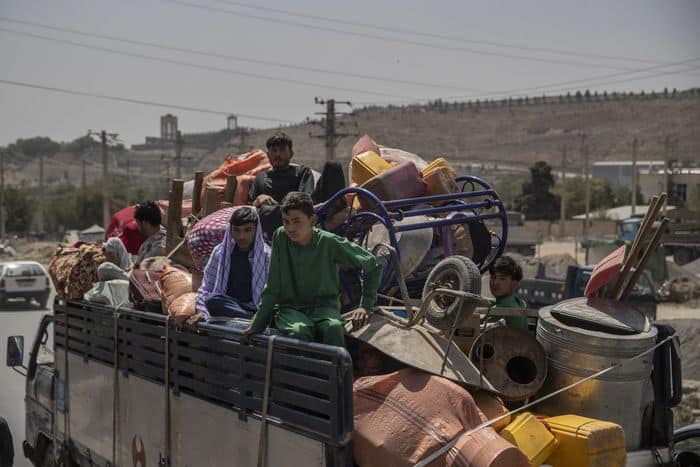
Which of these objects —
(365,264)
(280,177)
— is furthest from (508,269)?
(280,177)

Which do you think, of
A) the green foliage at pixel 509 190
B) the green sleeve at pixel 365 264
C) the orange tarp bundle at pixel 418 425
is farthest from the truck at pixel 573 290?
the green foliage at pixel 509 190

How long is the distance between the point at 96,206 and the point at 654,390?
242ft

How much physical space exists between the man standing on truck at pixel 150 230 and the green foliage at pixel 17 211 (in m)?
72.7

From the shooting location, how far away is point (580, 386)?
13.7 ft

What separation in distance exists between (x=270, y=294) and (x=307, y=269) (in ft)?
0.72

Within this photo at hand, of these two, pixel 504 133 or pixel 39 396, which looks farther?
pixel 504 133

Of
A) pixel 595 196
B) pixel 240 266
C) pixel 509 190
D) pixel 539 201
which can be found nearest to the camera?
pixel 240 266

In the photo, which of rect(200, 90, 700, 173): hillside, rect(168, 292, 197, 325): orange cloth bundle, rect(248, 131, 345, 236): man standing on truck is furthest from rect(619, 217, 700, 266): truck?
rect(200, 90, 700, 173): hillside

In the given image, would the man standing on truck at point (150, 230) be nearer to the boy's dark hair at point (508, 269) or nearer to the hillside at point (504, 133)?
the boy's dark hair at point (508, 269)

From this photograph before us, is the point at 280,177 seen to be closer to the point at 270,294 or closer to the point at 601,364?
the point at 270,294

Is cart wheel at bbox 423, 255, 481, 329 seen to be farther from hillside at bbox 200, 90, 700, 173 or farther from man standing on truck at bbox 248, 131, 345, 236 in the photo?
hillside at bbox 200, 90, 700, 173

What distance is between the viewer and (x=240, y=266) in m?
4.84

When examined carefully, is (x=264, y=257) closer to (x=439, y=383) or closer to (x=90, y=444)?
(x=439, y=383)

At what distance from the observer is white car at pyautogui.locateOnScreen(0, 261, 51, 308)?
2409 cm
